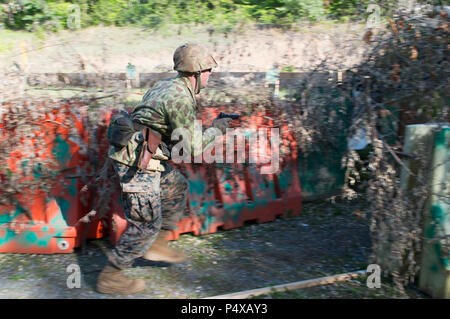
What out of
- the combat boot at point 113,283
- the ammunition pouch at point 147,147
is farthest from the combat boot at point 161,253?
the ammunition pouch at point 147,147

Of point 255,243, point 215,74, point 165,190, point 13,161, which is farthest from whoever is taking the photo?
point 215,74

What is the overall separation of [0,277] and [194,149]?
1.97 metres

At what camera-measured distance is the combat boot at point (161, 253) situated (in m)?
3.55

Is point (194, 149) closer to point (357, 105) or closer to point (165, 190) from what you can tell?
point (165, 190)

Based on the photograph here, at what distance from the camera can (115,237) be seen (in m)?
4.06

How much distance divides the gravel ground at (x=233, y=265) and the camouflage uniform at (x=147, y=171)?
0.42 metres

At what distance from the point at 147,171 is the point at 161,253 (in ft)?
2.41

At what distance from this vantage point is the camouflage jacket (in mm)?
3162

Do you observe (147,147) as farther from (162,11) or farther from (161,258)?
(162,11)

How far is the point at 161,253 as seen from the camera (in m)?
3.58

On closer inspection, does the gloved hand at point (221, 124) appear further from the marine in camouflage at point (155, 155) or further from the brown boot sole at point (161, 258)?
the brown boot sole at point (161, 258)

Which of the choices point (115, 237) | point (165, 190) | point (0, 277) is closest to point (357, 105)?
point (165, 190)

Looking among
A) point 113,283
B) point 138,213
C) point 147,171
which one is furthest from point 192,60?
point 113,283
